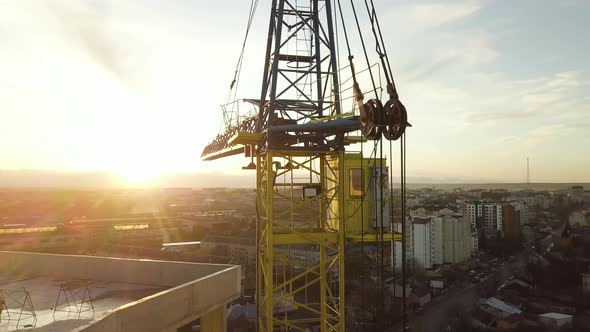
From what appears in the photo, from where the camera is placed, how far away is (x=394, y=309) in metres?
41.0

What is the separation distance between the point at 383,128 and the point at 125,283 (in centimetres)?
723

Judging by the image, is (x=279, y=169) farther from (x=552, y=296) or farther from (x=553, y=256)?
(x=553, y=256)

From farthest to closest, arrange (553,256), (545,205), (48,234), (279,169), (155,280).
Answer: (545,205) → (48,234) → (553,256) → (279,169) → (155,280)

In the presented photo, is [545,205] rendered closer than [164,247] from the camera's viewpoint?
No

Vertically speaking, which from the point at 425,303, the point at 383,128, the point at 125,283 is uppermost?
the point at 383,128

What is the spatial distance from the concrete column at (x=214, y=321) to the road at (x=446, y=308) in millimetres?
33394

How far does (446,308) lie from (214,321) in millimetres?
41212

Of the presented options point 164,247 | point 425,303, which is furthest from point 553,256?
point 164,247

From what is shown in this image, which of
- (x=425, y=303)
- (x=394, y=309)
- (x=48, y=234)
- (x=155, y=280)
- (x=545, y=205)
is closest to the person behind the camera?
(x=155, y=280)

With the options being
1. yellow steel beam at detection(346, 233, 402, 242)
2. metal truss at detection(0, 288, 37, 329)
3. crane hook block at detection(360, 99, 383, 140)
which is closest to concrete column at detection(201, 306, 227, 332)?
metal truss at detection(0, 288, 37, 329)

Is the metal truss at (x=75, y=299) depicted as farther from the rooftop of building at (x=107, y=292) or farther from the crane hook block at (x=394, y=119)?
the crane hook block at (x=394, y=119)

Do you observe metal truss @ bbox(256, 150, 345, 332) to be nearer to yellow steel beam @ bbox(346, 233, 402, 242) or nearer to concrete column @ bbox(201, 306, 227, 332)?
yellow steel beam @ bbox(346, 233, 402, 242)

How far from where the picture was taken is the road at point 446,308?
40.7m

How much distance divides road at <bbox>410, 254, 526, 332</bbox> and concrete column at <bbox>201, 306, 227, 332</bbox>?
1315 inches
